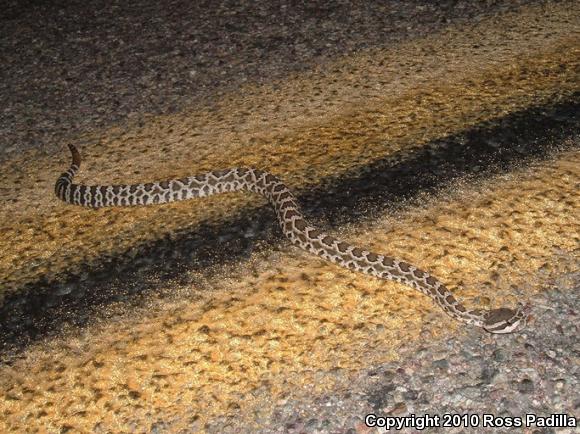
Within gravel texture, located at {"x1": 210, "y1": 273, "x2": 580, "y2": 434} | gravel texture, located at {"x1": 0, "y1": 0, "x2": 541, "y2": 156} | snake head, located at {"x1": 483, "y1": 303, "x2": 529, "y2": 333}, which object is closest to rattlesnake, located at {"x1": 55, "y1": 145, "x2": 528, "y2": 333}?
snake head, located at {"x1": 483, "y1": 303, "x2": 529, "y2": 333}

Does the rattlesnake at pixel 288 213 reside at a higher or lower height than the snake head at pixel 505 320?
higher

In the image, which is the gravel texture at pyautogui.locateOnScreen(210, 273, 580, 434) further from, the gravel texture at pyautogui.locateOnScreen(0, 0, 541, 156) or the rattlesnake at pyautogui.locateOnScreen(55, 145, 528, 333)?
the gravel texture at pyautogui.locateOnScreen(0, 0, 541, 156)

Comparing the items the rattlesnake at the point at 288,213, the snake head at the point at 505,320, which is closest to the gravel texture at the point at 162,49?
the rattlesnake at the point at 288,213

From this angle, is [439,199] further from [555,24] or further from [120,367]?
[555,24]

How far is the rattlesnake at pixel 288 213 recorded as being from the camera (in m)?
5.60

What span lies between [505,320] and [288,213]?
98.8 inches

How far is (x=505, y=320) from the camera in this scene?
5.38 metres

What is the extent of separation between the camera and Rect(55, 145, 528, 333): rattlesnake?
18.4 feet

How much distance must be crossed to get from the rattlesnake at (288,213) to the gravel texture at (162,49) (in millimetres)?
1475

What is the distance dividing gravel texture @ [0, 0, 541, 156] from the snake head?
5.46 meters

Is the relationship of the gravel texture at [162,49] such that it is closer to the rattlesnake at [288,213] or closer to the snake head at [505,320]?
the rattlesnake at [288,213]

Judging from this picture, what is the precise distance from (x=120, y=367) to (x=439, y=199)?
359cm

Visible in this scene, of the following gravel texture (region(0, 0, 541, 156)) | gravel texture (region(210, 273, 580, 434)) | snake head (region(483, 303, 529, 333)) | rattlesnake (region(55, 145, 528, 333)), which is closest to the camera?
gravel texture (region(210, 273, 580, 434))

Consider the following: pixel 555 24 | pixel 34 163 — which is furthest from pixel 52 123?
pixel 555 24
